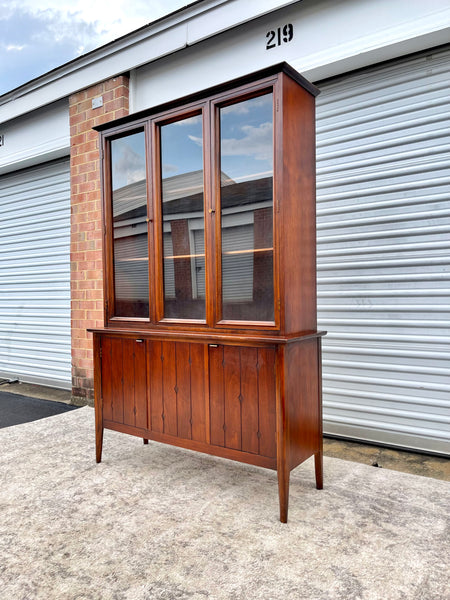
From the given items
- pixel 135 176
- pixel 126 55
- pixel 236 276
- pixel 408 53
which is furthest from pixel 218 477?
pixel 126 55

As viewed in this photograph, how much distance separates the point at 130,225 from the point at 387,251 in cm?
177

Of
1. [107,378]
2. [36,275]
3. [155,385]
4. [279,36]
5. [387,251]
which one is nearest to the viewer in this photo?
[155,385]

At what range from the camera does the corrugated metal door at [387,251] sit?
284 cm

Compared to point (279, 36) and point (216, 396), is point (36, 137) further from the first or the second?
point (216, 396)

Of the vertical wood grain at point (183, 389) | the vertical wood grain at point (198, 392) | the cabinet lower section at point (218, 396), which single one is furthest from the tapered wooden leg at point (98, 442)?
the vertical wood grain at point (198, 392)

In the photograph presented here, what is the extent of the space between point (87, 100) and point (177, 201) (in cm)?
252

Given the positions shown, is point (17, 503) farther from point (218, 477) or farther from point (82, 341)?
point (82, 341)

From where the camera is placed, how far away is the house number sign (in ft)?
10.3

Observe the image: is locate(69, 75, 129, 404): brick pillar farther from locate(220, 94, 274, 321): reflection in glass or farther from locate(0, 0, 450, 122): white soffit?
locate(220, 94, 274, 321): reflection in glass

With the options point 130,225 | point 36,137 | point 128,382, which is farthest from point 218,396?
point 36,137

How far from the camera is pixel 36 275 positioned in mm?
5516

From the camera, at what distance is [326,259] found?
329 cm

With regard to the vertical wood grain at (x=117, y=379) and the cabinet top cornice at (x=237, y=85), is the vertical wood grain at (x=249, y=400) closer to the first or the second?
the vertical wood grain at (x=117, y=379)

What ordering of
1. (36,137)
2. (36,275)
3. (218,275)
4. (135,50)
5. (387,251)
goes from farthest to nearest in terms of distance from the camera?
(36,275) < (36,137) < (135,50) < (387,251) < (218,275)
